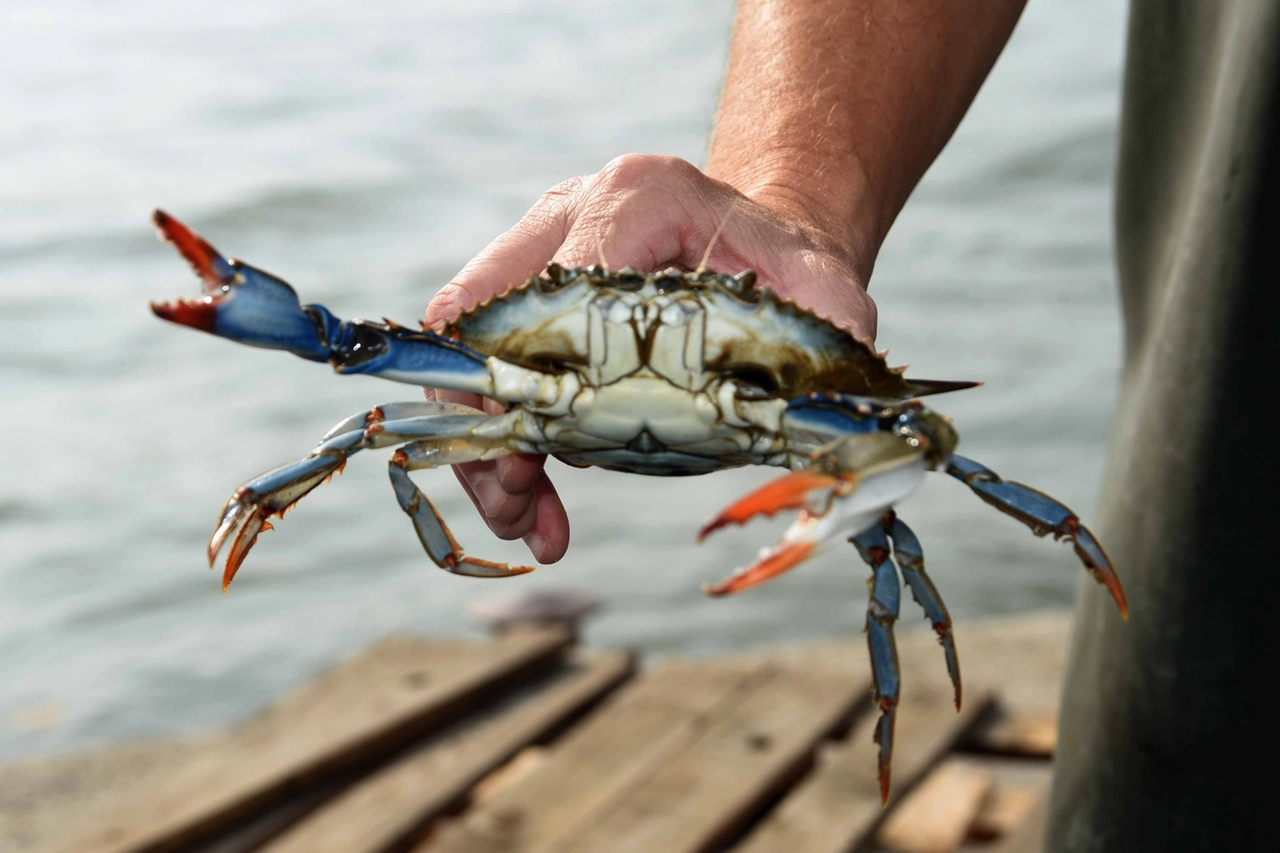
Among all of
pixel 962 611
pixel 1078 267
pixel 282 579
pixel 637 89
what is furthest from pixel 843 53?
pixel 637 89

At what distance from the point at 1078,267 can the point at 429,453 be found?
917cm

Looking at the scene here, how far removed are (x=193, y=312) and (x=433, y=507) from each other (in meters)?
0.48

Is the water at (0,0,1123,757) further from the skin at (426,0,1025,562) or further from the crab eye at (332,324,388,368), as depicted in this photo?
the crab eye at (332,324,388,368)

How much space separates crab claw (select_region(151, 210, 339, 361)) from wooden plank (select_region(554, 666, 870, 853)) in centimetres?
223

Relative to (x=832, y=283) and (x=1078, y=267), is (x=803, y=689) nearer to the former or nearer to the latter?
(x=832, y=283)

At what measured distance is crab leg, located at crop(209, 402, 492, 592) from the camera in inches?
68.9

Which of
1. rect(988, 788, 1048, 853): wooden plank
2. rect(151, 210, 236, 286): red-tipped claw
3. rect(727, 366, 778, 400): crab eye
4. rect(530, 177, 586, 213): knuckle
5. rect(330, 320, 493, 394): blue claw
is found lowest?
rect(988, 788, 1048, 853): wooden plank

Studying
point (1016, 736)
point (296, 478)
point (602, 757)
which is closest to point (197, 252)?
point (296, 478)

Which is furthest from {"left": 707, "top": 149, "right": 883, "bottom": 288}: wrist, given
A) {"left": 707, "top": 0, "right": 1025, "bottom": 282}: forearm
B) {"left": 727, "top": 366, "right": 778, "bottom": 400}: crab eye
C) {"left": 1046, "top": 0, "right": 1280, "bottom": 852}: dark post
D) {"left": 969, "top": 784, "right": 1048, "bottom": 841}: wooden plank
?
{"left": 969, "top": 784, "right": 1048, "bottom": 841}: wooden plank

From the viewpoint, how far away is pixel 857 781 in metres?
3.83

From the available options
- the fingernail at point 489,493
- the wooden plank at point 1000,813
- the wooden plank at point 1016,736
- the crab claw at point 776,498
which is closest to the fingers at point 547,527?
the fingernail at point 489,493

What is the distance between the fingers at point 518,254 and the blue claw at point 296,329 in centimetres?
26

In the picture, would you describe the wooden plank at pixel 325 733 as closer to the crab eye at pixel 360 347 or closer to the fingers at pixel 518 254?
the fingers at pixel 518 254

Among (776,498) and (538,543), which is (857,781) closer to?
(538,543)
